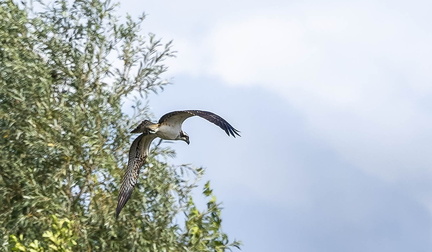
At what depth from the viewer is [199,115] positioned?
17.3 metres

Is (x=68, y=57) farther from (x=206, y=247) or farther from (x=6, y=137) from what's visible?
(x=206, y=247)

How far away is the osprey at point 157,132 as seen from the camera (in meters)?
17.2

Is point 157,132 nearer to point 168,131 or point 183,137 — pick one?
point 168,131

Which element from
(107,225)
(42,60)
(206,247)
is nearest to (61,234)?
(107,225)

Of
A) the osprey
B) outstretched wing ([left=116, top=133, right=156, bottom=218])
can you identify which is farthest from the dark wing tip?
outstretched wing ([left=116, top=133, right=156, bottom=218])

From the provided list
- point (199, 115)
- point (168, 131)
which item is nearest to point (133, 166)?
point (168, 131)

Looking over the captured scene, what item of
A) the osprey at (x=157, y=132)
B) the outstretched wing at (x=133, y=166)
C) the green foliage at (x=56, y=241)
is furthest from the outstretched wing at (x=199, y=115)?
the green foliage at (x=56, y=241)

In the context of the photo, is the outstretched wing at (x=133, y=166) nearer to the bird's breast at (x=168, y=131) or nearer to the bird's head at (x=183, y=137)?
the bird's head at (x=183, y=137)

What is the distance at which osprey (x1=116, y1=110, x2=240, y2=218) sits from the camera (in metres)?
17.2

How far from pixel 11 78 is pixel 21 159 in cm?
157

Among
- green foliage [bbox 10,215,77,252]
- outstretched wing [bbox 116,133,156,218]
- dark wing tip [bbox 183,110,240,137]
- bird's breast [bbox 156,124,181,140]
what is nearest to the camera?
dark wing tip [bbox 183,110,240,137]

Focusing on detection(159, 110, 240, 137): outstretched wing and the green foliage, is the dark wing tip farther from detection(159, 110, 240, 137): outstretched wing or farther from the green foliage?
the green foliage

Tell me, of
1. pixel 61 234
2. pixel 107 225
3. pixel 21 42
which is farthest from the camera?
pixel 21 42

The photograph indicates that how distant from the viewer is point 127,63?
1019 inches
